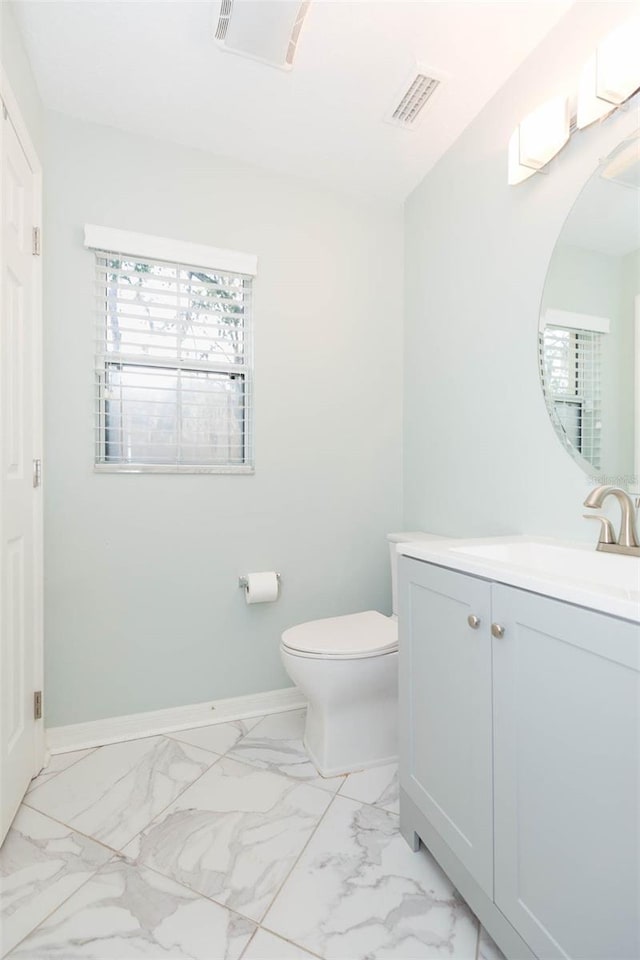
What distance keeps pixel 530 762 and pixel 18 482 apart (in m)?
1.56

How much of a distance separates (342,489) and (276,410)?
499 mm

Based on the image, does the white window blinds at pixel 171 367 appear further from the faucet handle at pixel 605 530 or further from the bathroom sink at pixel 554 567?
the faucet handle at pixel 605 530

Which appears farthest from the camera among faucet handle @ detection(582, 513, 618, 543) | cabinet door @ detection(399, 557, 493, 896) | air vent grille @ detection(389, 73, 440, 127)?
air vent grille @ detection(389, 73, 440, 127)

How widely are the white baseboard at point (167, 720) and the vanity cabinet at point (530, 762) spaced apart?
3.24 feet

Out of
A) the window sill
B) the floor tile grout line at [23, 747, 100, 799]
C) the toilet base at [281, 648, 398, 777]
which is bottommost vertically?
the floor tile grout line at [23, 747, 100, 799]

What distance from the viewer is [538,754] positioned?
85 cm

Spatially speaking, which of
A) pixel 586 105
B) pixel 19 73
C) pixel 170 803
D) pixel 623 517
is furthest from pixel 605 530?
pixel 19 73

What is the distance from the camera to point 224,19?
1413 millimetres

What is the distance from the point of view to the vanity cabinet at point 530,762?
70cm

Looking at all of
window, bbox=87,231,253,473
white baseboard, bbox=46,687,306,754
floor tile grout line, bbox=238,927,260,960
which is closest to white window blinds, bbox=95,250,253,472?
window, bbox=87,231,253,473

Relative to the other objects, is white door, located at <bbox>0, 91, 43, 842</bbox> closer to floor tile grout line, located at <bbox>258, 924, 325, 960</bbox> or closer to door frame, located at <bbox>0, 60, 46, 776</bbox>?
door frame, located at <bbox>0, 60, 46, 776</bbox>

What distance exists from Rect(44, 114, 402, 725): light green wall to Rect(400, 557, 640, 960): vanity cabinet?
3.36 ft

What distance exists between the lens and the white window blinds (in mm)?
1897

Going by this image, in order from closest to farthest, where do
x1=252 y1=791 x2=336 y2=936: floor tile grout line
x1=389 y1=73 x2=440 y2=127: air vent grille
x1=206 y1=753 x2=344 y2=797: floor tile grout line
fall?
x1=252 y1=791 x2=336 y2=936: floor tile grout line < x1=206 y1=753 x2=344 y2=797: floor tile grout line < x1=389 y1=73 x2=440 y2=127: air vent grille
